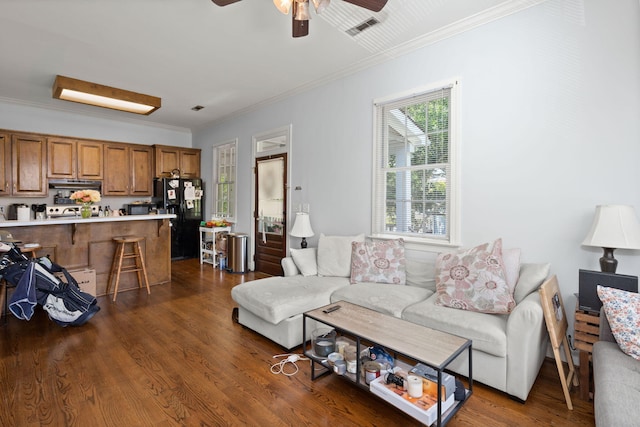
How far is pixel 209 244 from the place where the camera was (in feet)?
20.4

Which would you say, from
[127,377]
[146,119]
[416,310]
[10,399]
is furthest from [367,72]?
[146,119]

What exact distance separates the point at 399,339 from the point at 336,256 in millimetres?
1670

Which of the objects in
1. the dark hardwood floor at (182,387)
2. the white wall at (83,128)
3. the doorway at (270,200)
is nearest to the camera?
the dark hardwood floor at (182,387)

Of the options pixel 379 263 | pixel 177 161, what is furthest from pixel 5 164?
pixel 379 263

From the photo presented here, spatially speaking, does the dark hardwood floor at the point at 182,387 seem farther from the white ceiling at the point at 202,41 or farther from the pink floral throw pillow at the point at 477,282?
the white ceiling at the point at 202,41

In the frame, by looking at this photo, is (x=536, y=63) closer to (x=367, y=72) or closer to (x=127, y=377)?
(x=367, y=72)

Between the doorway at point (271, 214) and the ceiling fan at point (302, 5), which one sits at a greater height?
the ceiling fan at point (302, 5)

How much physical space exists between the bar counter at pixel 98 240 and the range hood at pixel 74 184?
7.02ft

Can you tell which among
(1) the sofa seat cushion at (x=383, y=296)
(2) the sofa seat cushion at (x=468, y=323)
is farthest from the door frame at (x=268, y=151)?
(2) the sofa seat cushion at (x=468, y=323)

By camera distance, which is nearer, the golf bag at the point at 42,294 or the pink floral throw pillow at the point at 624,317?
the pink floral throw pillow at the point at 624,317

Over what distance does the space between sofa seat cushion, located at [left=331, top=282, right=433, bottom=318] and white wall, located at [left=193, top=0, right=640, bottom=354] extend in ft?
2.36

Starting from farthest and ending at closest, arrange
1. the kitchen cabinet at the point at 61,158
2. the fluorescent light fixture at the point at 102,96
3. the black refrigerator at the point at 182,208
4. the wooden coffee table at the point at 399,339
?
1. the black refrigerator at the point at 182,208
2. the kitchen cabinet at the point at 61,158
3. the fluorescent light fixture at the point at 102,96
4. the wooden coffee table at the point at 399,339

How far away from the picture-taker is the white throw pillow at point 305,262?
3.50m

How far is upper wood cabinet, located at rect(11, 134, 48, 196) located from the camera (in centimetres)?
508
